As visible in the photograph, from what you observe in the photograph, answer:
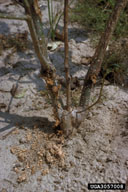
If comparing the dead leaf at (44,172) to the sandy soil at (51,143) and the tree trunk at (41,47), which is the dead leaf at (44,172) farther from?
the tree trunk at (41,47)

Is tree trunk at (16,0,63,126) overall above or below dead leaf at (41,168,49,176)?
above

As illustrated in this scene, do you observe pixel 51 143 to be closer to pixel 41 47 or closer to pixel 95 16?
pixel 41 47

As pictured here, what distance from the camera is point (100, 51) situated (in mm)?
1138

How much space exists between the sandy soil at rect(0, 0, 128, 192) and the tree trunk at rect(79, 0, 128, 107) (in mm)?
255

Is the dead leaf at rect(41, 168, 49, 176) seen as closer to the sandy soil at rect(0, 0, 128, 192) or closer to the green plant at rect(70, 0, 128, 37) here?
the sandy soil at rect(0, 0, 128, 192)

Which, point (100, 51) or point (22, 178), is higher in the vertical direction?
point (100, 51)

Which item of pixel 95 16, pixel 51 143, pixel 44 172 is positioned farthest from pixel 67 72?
pixel 95 16

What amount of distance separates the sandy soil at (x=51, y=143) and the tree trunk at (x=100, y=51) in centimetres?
25

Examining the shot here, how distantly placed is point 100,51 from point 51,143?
678mm

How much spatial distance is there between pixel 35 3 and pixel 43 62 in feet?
0.95

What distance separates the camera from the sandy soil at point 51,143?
1123 mm

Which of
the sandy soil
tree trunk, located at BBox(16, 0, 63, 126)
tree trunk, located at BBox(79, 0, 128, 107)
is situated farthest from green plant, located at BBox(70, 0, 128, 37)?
tree trunk, located at BBox(16, 0, 63, 126)

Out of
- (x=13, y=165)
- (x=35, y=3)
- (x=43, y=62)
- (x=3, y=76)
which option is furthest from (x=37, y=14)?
(x=3, y=76)

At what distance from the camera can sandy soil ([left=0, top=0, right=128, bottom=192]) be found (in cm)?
112
